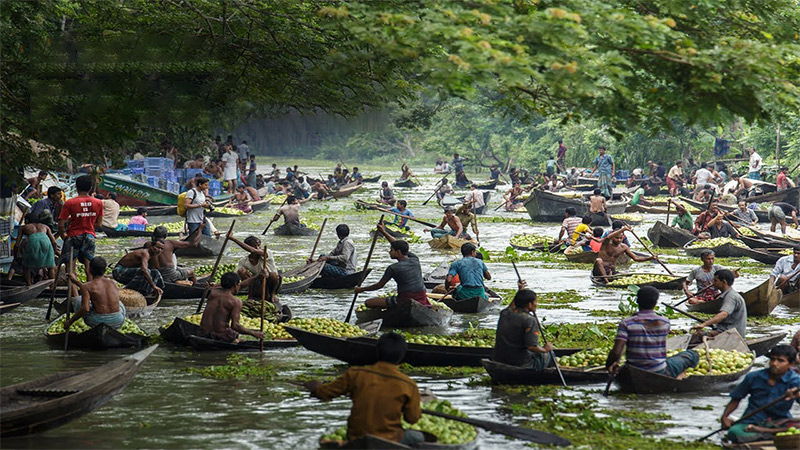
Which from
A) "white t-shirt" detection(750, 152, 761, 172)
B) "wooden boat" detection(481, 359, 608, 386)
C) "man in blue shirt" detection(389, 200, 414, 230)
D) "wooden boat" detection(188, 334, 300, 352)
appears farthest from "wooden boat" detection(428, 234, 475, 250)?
"white t-shirt" detection(750, 152, 761, 172)

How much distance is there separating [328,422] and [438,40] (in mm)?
3969

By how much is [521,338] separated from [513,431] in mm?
2293

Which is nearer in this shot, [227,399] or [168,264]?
[227,399]

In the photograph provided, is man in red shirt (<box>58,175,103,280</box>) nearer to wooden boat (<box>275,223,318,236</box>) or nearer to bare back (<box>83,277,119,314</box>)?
bare back (<box>83,277,119,314</box>)

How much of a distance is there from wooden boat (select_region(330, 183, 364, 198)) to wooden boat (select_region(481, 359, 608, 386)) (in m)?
33.8

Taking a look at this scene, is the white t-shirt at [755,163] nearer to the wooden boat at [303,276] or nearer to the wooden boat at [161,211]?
the wooden boat at [161,211]

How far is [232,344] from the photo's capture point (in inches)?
497

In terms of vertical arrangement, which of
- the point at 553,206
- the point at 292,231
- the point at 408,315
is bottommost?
the point at 408,315

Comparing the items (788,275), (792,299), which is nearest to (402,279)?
(788,275)

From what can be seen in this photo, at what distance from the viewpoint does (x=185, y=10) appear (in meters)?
Answer: 12.7

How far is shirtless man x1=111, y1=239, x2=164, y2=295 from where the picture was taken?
50.4 feet

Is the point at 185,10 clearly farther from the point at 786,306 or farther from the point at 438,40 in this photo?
the point at 786,306

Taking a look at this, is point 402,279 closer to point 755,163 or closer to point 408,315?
point 408,315

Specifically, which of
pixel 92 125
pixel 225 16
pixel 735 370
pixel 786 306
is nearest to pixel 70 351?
pixel 92 125
